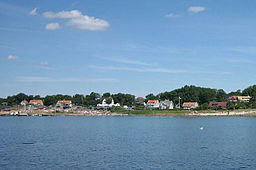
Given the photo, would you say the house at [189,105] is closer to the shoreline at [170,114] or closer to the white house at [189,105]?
the white house at [189,105]

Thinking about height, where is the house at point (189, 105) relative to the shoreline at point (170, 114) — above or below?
above

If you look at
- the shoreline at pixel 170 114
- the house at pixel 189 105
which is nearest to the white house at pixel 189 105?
the house at pixel 189 105

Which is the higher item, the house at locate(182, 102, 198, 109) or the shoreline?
the house at locate(182, 102, 198, 109)

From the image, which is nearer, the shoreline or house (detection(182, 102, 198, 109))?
the shoreline

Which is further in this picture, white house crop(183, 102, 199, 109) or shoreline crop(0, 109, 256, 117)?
white house crop(183, 102, 199, 109)

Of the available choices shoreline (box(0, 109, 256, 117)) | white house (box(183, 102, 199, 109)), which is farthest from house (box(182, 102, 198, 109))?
shoreline (box(0, 109, 256, 117))

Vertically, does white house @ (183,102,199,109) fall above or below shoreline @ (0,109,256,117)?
above

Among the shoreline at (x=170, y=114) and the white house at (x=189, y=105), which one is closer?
the shoreline at (x=170, y=114)

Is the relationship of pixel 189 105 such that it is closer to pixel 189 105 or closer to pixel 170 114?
pixel 189 105

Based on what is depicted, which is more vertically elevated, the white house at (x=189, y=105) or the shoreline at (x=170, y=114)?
the white house at (x=189, y=105)

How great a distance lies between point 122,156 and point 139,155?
2296 millimetres

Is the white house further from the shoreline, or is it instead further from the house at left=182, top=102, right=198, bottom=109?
the shoreline

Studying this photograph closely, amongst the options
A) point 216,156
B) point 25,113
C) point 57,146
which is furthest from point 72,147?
point 25,113

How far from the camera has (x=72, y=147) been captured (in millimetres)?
49344
